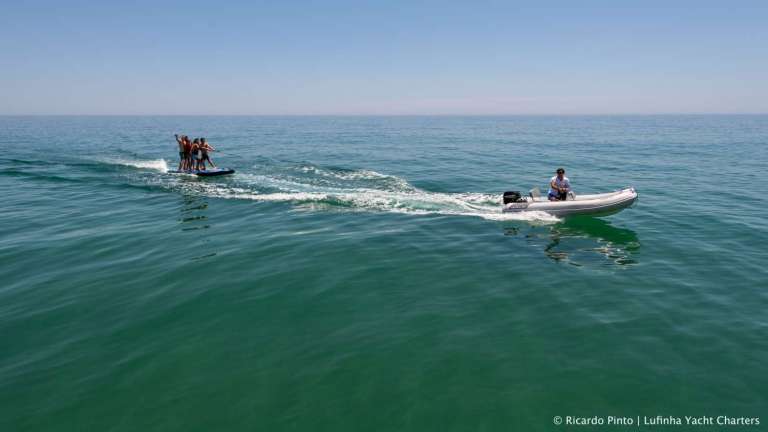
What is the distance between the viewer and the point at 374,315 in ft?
31.2

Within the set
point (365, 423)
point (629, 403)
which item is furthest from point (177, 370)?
point (629, 403)

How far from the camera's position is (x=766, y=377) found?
7281 mm

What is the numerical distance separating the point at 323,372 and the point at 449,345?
2540 mm

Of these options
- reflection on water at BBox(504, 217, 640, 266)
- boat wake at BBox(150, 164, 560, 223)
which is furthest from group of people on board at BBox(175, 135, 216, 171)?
reflection on water at BBox(504, 217, 640, 266)

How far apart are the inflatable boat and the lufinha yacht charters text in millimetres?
11357

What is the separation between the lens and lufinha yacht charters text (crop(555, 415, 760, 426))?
6.37 meters

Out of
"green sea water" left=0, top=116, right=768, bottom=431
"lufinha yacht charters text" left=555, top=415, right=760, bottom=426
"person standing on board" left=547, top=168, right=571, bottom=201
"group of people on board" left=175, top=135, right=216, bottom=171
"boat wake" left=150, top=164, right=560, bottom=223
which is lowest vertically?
"lufinha yacht charters text" left=555, top=415, right=760, bottom=426

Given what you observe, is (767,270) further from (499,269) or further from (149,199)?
(149,199)

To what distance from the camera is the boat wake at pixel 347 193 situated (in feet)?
62.4

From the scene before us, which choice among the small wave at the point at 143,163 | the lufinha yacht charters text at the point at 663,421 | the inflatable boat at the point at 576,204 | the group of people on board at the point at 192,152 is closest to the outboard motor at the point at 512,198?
the inflatable boat at the point at 576,204

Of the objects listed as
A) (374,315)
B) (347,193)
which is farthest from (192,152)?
(374,315)

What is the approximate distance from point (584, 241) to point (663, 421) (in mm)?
9117

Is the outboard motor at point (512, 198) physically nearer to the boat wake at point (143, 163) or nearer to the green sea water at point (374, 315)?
the green sea water at point (374, 315)

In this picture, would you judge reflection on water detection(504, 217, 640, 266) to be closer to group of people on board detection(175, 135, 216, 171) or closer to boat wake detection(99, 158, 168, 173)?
group of people on board detection(175, 135, 216, 171)
